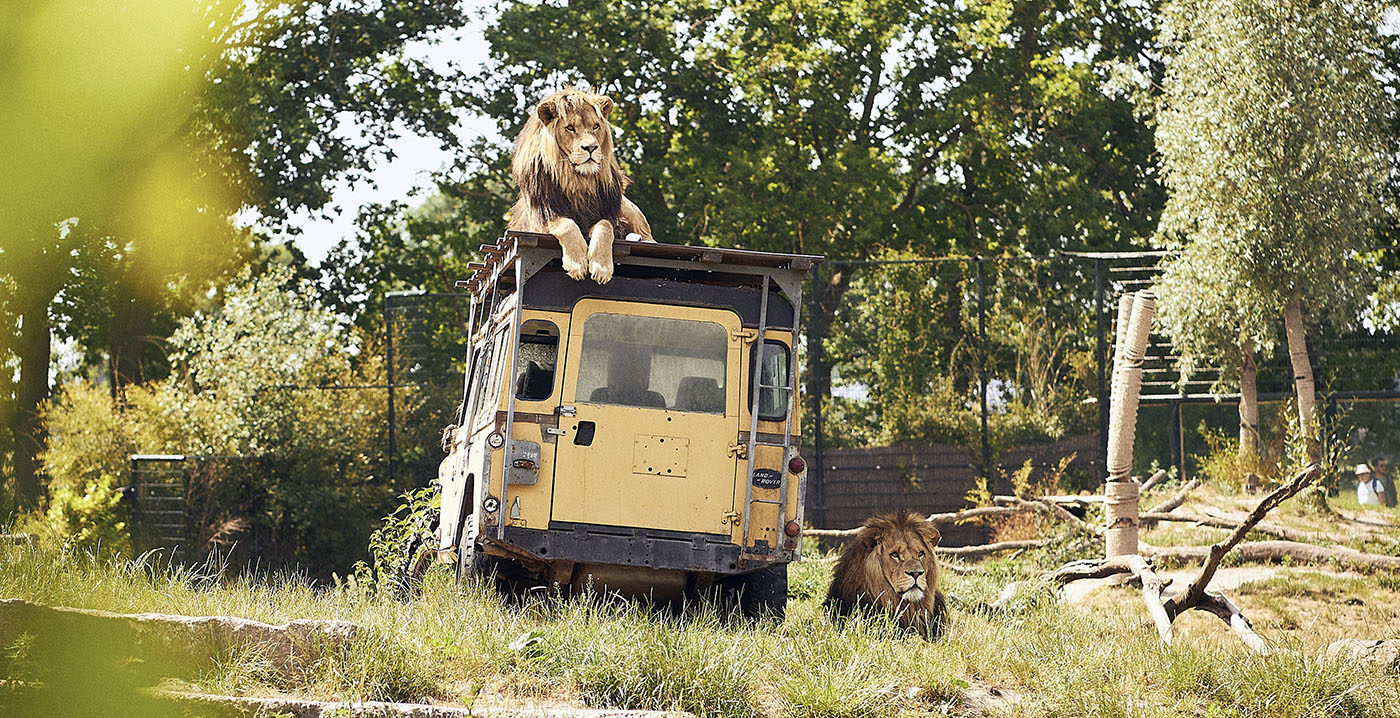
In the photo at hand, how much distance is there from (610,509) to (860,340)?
13.8m

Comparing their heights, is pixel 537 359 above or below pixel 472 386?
above

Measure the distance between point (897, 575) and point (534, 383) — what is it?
2.83 meters

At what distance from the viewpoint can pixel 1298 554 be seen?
14328 mm

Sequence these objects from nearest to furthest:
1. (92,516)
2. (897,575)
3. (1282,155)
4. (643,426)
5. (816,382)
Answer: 1. (897,575)
2. (643,426)
3. (92,516)
4. (1282,155)
5. (816,382)

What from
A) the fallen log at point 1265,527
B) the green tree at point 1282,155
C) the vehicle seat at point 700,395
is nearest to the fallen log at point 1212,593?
Answer: the vehicle seat at point 700,395

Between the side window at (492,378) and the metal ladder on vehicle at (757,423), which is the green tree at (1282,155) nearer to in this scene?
the metal ladder on vehicle at (757,423)

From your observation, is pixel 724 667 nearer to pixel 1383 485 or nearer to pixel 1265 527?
pixel 1265 527

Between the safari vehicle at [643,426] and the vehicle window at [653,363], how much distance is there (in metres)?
0.01

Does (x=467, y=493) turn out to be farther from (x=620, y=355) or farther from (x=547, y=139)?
(x=547, y=139)

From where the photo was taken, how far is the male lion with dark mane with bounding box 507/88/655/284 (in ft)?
35.4

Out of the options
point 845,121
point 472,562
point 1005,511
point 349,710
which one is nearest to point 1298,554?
point 1005,511

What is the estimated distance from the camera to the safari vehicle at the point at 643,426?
9820mm

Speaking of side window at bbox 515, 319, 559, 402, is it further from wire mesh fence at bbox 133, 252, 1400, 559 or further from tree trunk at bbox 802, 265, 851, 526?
tree trunk at bbox 802, 265, 851, 526

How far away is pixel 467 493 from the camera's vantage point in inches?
418
